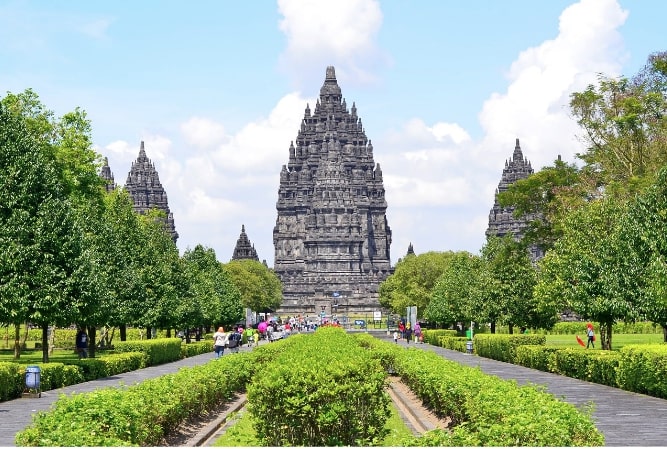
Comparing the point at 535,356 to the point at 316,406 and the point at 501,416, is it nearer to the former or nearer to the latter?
the point at 316,406

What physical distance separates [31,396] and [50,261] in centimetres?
981

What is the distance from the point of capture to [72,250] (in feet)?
136

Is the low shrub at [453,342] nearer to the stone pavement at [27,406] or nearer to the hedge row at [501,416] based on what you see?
the stone pavement at [27,406]

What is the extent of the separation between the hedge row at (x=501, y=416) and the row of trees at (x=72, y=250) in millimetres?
20160

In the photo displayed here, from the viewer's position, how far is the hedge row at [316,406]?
17344 millimetres

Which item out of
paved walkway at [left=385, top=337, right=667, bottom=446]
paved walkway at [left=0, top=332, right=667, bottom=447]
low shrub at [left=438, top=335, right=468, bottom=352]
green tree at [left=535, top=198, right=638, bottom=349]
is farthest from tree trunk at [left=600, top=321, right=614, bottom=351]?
low shrub at [left=438, top=335, right=468, bottom=352]

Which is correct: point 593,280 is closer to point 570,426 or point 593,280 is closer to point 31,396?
point 31,396

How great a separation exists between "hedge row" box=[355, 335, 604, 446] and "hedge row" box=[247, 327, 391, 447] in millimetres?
1557

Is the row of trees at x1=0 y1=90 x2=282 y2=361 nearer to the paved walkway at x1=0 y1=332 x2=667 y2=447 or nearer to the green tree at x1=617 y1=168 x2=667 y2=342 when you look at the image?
the paved walkway at x1=0 y1=332 x2=667 y2=447

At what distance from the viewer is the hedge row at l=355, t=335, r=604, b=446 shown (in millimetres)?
12539

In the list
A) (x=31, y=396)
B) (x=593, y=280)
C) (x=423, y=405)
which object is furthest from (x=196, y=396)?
(x=593, y=280)

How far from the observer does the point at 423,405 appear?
27.9m

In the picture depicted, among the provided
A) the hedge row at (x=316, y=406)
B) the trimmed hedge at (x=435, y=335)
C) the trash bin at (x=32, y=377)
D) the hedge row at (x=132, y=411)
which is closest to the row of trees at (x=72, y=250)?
the trash bin at (x=32, y=377)

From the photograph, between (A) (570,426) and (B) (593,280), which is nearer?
(A) (570,426)
